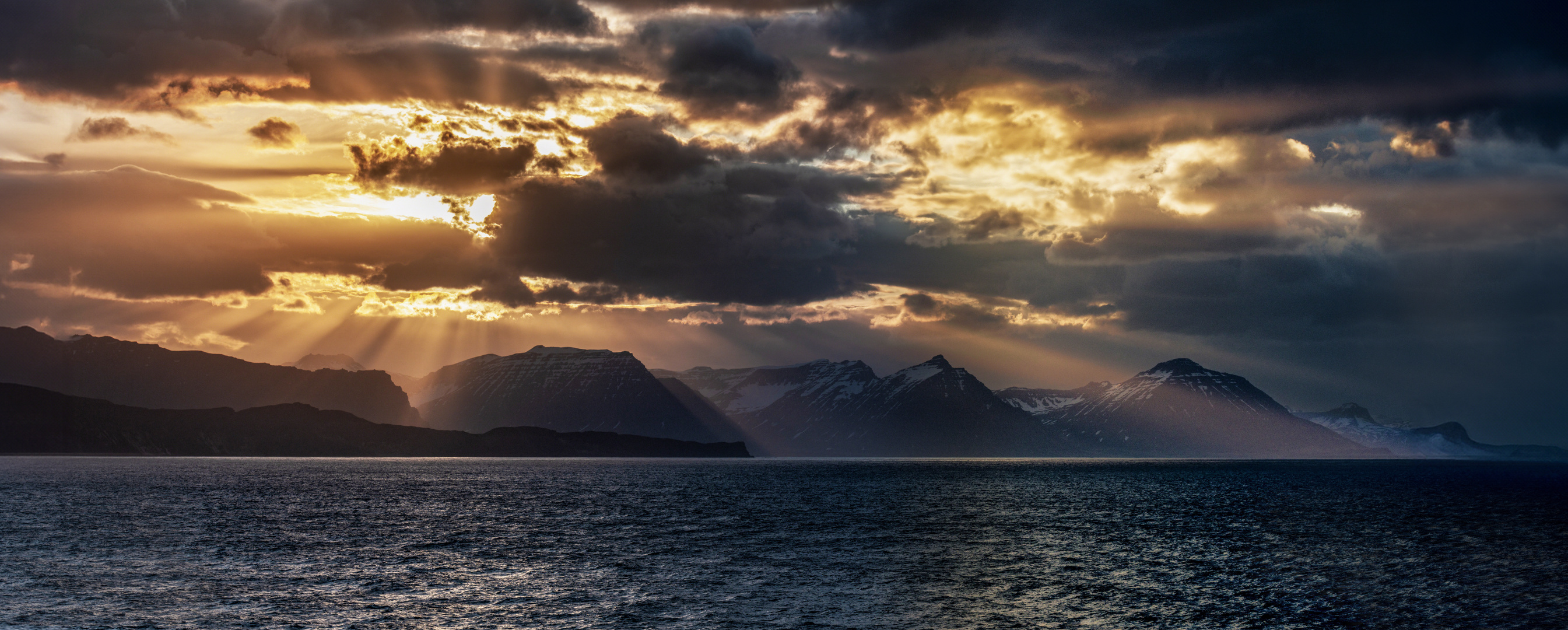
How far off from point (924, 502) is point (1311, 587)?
337ft

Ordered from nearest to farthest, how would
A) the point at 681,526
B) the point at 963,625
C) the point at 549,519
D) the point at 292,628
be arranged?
the point at 292,628, the point at 963,625, the point at 681,526, the point at 549,519

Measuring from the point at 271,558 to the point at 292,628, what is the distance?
3380 centimetres

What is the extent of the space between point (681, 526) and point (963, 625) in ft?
214

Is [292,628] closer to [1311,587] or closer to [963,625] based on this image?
[963,625]

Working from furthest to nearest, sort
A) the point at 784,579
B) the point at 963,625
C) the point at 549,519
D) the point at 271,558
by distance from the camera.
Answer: the point at 549,519, the point at 271,558, the point at 784,579, the point at 963,625

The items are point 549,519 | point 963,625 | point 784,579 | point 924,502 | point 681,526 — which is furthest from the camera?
point 924,502

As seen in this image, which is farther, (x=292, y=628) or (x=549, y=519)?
(x=549, y=519)

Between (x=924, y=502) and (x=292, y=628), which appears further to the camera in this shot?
(x=924, y=502)

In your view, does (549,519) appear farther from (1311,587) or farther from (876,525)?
(1311,587)

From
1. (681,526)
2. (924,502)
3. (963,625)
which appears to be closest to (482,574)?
(963,625)

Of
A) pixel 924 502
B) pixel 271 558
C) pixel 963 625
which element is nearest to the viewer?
pixel 963 625

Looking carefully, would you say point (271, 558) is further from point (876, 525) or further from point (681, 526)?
point (876, 525)

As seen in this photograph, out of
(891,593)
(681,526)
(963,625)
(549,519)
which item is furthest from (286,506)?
(963,625)

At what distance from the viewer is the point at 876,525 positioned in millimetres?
126375
